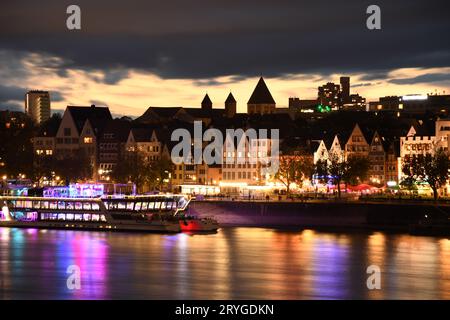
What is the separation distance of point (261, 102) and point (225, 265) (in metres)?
121

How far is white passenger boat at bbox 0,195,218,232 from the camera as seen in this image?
8944cm

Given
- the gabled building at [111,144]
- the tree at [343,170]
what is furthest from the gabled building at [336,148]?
the gabled building at [111,144]

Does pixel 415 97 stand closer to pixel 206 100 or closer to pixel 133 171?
pixel 206 100

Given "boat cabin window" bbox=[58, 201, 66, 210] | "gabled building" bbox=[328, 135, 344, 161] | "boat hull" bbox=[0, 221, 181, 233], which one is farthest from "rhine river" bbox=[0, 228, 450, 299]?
"gabled building" bbox=[328, 135, 344, 161]

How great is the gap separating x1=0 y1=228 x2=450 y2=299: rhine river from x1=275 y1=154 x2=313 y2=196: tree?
27.7 meters

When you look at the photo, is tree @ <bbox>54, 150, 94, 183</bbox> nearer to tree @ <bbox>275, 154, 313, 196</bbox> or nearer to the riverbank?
tree @ <bbox>275, 154, 313, 196</bbox>

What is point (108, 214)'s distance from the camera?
9188 centimetres

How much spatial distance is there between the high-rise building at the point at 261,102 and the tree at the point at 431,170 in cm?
7960

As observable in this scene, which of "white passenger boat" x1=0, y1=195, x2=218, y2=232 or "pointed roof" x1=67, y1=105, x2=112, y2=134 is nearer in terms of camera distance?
"white passenger boat" x1=0, y1=195, x2=218, y2=232

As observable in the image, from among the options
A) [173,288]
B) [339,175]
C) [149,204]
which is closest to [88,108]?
[339,175]

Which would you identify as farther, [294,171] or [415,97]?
[415,97]

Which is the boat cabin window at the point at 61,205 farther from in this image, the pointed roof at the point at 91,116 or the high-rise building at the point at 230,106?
the high-rise building at the point at 230,106

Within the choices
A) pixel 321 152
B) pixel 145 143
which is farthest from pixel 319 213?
pixel 145 143

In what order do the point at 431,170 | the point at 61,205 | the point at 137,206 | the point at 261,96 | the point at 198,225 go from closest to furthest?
the point at 198,225
the point at 137,206
the point at 61,205
the point at 431,170
the point at 261,96
